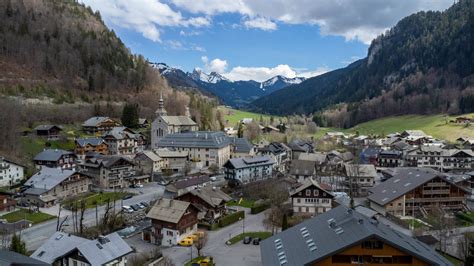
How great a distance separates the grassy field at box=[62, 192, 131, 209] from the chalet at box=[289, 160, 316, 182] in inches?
1186

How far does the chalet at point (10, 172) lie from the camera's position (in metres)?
59.4

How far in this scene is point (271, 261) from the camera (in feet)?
89.7

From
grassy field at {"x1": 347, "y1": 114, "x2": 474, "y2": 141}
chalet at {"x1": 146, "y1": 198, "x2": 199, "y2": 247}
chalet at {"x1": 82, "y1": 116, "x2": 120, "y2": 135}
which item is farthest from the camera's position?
grassy field at {"x1": 347, "y1": 114, "x2": 474, "y2": 141}

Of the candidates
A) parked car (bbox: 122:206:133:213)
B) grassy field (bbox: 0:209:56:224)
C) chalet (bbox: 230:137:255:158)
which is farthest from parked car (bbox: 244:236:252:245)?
chalet (bbox: 230:137:255:158)

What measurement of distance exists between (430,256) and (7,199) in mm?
48224

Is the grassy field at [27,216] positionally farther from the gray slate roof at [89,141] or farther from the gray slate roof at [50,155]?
the gray slate roof at [89,141]

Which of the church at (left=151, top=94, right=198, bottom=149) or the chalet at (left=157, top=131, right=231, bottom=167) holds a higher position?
the church at (left=151, top=94, right=198, bottom=149)

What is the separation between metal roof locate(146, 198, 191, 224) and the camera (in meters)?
42.9

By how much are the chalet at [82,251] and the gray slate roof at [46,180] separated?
78.4 feet

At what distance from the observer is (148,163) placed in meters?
77.3

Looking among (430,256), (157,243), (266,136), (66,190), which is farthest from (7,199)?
(266,136)

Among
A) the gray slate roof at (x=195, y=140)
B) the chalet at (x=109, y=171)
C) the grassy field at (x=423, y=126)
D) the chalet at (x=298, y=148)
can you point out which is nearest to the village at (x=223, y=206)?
the chalet at (x=109, y=171)

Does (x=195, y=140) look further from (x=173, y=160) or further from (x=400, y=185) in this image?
(x=400, y=185)

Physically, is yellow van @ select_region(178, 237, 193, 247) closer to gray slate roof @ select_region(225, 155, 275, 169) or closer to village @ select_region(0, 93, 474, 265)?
village @ select_region(0, 93, 474, 265)
